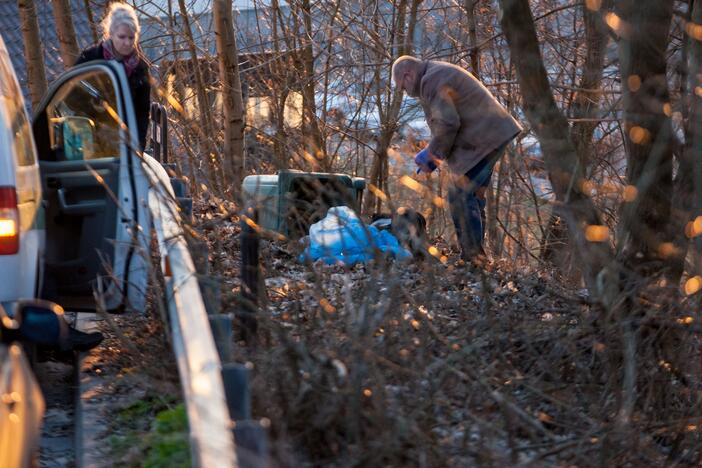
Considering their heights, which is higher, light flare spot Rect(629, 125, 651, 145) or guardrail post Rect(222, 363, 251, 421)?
light flare spot Rect(629, 125, 651, 145)

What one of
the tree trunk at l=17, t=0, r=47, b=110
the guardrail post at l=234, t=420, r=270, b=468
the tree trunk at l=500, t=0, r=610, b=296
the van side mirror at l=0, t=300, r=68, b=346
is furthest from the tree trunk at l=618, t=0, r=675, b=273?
the tree trunk at l=17, t=0, r=47, b=110

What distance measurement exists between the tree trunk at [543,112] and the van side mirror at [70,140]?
2.92 meters

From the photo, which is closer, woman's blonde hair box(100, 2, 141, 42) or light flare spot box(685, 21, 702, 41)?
light flare spot box(685, 21, 702, 41)

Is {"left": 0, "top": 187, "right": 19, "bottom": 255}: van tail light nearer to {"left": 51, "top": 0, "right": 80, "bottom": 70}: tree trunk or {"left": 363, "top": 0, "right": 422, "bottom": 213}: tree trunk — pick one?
{"left": 51, "top": 0, "right": 80, "bottom": 70}: tree trunk

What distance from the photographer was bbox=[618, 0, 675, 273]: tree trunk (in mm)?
5902

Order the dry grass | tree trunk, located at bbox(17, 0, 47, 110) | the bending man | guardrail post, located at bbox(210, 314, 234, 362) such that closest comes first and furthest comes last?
the dry grass
guardrail post, located at bbox(210, 314, 234, 362)
the bending man
tree trunk, located at bbox(17, 0, 47, 110)

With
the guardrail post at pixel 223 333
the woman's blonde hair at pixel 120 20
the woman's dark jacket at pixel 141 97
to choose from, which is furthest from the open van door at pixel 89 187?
the guardrail post at pixel 223 333

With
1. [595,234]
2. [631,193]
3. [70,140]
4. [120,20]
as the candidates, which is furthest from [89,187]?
[631,193]

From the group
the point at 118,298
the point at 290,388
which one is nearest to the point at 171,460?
the point at 290,388

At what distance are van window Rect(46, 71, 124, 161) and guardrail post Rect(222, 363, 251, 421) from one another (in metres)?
4.03

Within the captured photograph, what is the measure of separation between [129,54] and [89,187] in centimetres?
120

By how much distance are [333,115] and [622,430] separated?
1442 cm

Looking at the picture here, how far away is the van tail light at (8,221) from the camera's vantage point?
5.29 metres

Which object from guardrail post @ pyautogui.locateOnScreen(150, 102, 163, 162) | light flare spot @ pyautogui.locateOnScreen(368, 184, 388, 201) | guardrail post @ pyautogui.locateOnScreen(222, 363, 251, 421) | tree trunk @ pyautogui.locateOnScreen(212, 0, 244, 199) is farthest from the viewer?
tree trunk @ pyautogui.locateOnScreen(212, 0, 244, 199)
